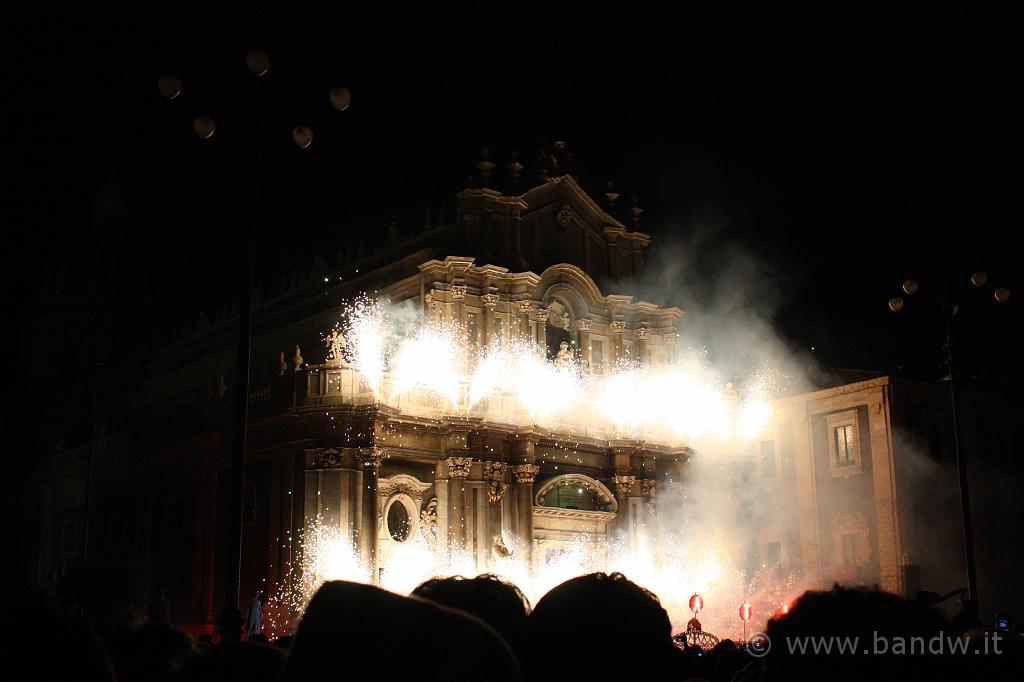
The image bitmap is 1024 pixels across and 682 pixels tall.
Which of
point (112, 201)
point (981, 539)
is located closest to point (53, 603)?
point (981, 539)

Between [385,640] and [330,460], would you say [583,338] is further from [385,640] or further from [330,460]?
[385,640]

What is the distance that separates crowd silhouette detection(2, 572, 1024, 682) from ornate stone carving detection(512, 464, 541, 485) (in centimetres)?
2633

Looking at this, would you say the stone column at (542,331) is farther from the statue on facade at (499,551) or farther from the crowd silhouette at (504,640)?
the crowd silhouette at (504,640)

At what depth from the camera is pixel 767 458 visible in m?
43.9

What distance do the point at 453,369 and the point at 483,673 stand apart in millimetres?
27534

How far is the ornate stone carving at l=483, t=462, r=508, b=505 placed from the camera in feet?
96.0

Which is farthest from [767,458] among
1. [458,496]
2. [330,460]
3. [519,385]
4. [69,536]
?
[69,536]

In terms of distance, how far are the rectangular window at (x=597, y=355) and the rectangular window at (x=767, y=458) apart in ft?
44.7

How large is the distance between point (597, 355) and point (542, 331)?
2.91 metres

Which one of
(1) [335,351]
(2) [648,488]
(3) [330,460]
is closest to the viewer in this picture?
(3) [330,460]

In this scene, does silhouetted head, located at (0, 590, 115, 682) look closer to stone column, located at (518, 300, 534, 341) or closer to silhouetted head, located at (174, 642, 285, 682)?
silhouetted head, located at (174, 642, 285, 682)

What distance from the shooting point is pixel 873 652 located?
2.44 m

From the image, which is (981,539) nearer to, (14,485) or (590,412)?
(590,412)

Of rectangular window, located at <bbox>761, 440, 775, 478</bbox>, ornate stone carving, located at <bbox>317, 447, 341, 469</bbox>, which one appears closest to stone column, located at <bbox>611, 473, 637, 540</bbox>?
ornate stone carving, located at <bbox>317, 447, 341, 469</bbox>
